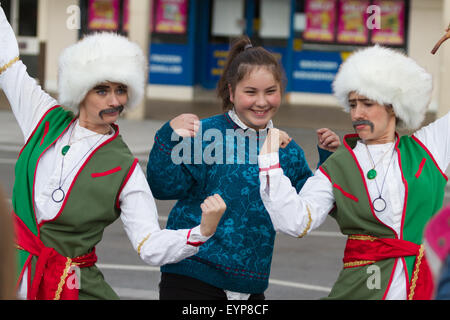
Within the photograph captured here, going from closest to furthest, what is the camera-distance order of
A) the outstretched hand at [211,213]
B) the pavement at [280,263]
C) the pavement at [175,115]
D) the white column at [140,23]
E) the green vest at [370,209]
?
1. the outstretched hand at [211,213]
2. the green vest at [370,209]
3. the pavement at [280,263]
4. the pavement at [175,115]
5. the white column at [140,23]

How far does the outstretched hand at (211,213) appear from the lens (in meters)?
3.64

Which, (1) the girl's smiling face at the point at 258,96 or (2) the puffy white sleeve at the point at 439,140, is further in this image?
(1) the girl's smiling face at the point at 258,96

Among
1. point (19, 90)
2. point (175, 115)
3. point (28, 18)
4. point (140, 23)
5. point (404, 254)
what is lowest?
point (175, 115)

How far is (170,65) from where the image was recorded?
23.3m

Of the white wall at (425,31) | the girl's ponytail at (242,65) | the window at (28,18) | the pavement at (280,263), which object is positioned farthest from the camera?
the window at (28,18)

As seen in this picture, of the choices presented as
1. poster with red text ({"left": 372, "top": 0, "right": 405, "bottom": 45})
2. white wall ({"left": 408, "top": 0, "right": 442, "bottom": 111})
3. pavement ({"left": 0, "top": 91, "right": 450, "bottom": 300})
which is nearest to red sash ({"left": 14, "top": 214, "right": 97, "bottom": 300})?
pavement ({"left": 0, "top": 91, "right": 450, "bottom": 300})

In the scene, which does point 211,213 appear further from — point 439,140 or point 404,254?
point 439,140

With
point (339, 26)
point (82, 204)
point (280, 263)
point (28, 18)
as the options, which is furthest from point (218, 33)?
point (82, 204)

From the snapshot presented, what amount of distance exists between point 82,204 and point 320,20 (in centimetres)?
1962

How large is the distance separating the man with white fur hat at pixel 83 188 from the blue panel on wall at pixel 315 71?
18.9 m

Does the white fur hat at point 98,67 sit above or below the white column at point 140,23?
below

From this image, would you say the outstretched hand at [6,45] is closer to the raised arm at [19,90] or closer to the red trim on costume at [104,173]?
the raised arm at [19,90]

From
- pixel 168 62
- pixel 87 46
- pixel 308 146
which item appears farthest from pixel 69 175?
pixel 168 62

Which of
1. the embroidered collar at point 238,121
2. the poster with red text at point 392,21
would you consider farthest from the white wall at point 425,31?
the embroidered collar at point 238,121
